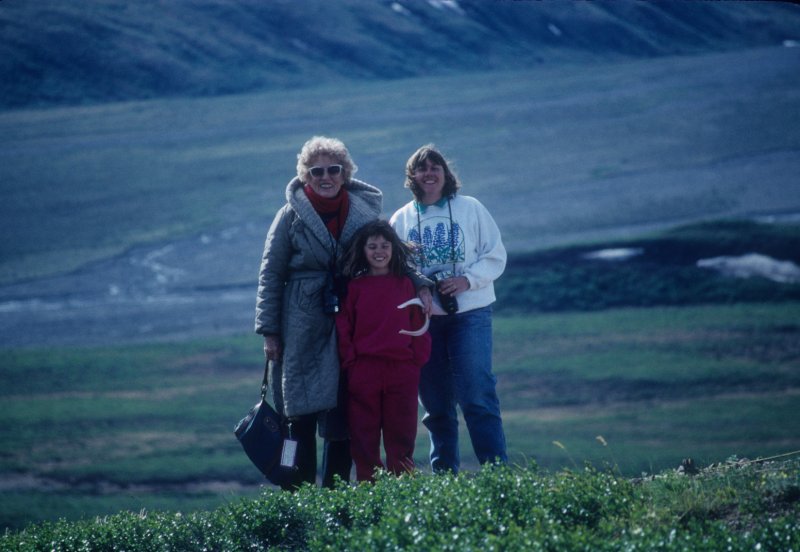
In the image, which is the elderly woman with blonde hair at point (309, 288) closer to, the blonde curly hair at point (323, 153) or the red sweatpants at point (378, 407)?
the blonde curly hair at point (323, 153)

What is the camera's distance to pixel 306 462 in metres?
5.34

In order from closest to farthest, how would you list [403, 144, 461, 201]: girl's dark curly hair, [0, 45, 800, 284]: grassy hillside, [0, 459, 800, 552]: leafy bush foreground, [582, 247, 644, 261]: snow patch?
1. [0, 459, 800, 552]: leafy bush foreground
2. [403, 144, 461, 201]: girl's dark curly hair
3. [582, 247, 644, 261]: snow patch
4. [0, 45, 800, 284]: grassy hillside

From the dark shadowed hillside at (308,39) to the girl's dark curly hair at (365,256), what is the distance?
→ 41.7 metres

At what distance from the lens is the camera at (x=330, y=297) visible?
516 centimetres

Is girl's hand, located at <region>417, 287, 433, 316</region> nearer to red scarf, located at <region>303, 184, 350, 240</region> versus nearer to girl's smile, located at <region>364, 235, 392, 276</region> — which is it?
girl's smile, located at <region>364, 235, 392, 276</region>

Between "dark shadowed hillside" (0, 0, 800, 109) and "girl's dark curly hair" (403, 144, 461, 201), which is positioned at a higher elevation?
"dark shadowed hillside" (0, 0, 800, 109)

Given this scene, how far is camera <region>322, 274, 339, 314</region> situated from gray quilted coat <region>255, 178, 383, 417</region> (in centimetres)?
3

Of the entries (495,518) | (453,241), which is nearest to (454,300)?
(453,241)

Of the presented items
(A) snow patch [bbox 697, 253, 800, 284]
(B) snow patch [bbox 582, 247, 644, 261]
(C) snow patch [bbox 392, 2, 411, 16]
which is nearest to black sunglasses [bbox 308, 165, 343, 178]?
(A) snow patch [bbox 697, 253, 800, 284]

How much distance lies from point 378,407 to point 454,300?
0.72 metres

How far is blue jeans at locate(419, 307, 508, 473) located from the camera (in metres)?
5.36

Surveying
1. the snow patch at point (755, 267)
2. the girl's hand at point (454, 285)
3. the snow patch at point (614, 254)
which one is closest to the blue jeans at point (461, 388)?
the girl's hand at point (454, 285)

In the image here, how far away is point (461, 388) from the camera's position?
5398 millimetres

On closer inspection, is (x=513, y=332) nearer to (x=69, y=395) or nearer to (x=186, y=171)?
(x=69, y=395)
